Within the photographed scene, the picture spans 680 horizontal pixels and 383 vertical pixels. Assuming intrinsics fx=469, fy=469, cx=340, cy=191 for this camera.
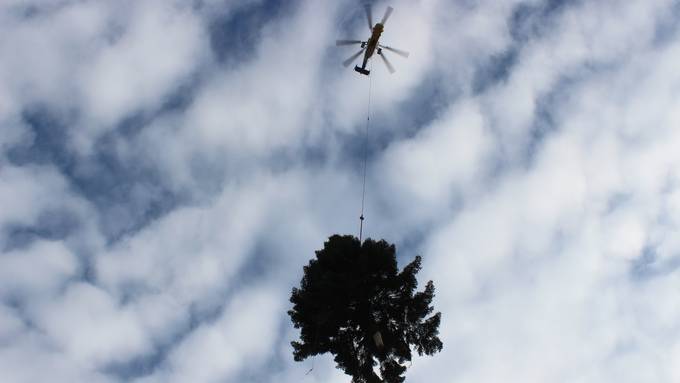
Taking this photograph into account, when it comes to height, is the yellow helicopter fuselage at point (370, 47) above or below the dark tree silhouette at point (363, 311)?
above

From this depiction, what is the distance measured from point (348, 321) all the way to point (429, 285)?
12.9 ft

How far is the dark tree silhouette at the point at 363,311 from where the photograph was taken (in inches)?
757

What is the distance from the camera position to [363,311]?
19562mm

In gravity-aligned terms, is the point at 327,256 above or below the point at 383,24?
below

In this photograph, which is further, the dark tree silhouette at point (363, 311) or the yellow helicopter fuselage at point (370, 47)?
the yellow helicopter fuselage at point (370, 47)

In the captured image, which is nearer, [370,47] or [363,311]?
[363,311]

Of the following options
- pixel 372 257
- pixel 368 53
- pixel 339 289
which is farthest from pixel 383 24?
pixel 339 289

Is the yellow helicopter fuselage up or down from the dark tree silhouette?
up

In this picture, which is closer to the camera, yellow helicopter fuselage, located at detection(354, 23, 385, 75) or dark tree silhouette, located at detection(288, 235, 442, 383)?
dark tree silhouette, located at detection(288, 235, 442, 383)

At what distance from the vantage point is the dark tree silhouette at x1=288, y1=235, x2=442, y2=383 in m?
19.2

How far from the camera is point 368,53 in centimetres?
2641

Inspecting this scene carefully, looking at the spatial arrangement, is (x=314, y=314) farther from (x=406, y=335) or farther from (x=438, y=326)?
(x=438, y=326)

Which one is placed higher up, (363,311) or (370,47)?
(370,47)

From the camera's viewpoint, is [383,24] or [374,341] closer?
[374,341]
